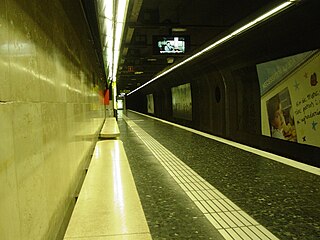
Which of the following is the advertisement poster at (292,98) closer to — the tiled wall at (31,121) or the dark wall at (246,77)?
the dark wall at (246,77)

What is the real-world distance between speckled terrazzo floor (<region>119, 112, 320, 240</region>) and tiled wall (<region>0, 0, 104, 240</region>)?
1.13m

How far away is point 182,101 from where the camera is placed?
46.4 feet

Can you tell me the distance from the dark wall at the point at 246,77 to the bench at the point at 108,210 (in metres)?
3.36

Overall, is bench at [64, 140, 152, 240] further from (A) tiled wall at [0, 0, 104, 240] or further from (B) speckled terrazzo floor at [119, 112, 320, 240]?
(B) speckled terrazzo floor at [119, 112, 320, 240]

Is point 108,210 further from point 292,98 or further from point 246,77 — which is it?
point 246,77

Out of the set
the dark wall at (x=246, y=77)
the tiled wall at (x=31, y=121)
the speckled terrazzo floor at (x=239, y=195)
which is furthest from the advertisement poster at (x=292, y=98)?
the tiled wall at (x=31, y=121)

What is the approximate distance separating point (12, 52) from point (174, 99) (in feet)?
48.2

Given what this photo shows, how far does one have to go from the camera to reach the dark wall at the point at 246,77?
474 cm

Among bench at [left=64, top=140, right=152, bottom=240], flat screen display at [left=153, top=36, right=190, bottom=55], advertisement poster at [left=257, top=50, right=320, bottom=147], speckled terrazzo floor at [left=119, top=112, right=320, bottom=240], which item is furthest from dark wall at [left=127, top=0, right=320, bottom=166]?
bench at [left=64, top=140, right=152, bottom=240]

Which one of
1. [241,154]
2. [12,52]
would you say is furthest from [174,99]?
[12,52]

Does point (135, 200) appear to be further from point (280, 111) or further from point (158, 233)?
point (280, 111)

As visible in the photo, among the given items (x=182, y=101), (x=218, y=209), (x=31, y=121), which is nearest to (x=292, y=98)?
(x=218, y=209)

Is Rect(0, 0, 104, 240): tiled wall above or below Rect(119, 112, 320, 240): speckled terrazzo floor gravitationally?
above

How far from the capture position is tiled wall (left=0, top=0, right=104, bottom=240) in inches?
45.8
